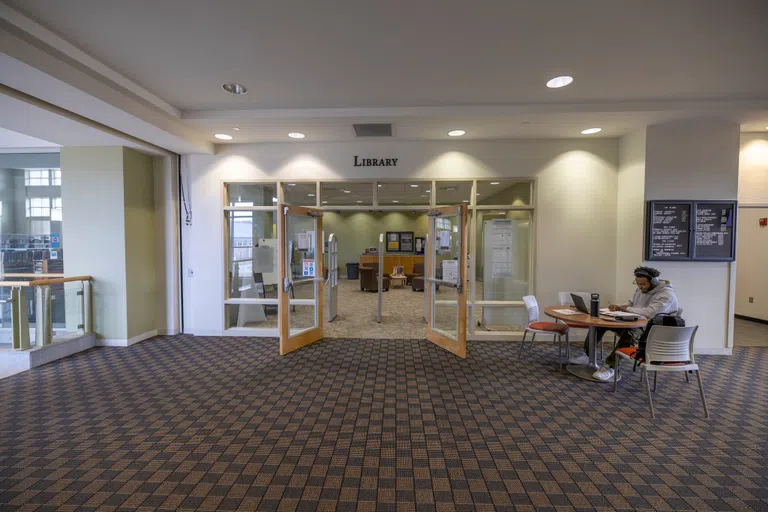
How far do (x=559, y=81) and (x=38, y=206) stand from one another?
26.8 ft

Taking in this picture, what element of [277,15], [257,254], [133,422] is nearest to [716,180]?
[277,15]

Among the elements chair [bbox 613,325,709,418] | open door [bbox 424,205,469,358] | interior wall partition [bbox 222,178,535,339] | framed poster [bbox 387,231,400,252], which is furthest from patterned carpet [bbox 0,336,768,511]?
framed poster [bbox 387,231,400,252]

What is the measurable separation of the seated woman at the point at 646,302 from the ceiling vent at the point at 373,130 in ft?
12.3

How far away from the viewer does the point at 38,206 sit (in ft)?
18.3

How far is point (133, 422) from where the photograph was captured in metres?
2.98

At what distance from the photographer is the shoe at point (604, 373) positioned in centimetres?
392

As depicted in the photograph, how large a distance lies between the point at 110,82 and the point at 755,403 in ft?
24.9

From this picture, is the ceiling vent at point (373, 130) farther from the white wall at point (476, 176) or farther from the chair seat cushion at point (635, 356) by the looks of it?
the chair seat cushion at point (635, 356)

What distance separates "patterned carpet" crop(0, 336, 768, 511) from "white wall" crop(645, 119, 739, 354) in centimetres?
75

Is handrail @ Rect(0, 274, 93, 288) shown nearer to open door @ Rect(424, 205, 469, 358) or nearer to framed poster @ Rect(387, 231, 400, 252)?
open door @ Rect(424, 205, 469, 358)

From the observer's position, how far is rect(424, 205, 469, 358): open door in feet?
15.5

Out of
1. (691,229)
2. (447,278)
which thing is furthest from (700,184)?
(447,278)

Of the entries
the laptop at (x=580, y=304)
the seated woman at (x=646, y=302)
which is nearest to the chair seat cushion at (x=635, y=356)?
the seated woman at (x=646, y=302)

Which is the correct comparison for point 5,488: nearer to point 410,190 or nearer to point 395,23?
point 395,23
